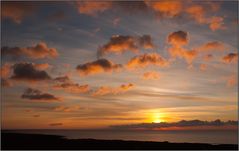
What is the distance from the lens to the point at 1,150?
1216 inches

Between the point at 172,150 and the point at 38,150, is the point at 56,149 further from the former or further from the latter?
the point at 172,150

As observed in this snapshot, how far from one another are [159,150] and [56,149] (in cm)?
1297

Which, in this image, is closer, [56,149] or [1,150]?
[1,150]

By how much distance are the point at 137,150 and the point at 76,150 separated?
23.7 feet

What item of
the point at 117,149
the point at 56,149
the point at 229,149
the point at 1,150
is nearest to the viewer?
the point at 1,150

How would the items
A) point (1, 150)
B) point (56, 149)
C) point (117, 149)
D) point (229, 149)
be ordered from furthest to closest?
point (229, 149)
point (117, 149)
point (56, 149)
point (1, 150)

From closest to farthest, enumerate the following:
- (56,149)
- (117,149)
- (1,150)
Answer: (1,150), (56,149), (117,149)

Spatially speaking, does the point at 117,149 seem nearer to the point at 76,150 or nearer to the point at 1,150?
the point at 76,150

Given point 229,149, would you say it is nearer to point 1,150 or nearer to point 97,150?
point 97,150

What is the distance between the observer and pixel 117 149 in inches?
1389

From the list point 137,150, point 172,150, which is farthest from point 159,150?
point 137,150

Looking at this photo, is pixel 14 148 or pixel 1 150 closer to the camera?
pixel 1 150

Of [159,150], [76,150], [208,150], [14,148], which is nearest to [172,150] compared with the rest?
[159,150]

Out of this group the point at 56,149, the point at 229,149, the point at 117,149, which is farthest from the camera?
the point at 229,149
